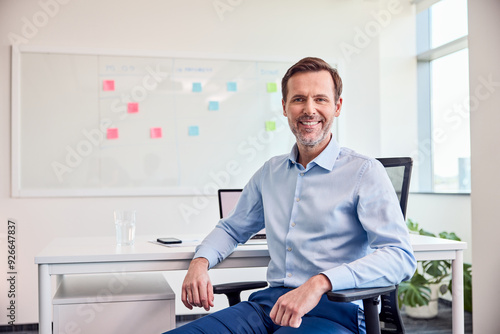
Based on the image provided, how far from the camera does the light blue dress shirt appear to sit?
1457mm

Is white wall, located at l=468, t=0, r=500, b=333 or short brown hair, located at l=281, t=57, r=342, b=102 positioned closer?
short brown hair, located at l=281, t=57, r=342, b=102

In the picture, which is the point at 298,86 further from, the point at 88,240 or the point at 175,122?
the point at 175,122

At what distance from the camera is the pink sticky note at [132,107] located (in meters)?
3.64

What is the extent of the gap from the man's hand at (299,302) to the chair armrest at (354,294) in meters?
0.05

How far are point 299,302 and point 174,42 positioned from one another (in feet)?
9.10

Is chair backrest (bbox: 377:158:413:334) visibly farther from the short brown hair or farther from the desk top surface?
the short brown hair

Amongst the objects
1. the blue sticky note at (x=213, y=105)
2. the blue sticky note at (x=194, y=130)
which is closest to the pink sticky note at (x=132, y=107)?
the blue sticky note at (x=194, y=130)

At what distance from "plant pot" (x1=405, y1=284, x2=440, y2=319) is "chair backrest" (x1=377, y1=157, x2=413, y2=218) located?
1913 millimetres

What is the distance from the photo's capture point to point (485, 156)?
102 inches

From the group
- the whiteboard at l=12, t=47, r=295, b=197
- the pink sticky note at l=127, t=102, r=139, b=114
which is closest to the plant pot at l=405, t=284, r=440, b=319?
the whiteboard at l=12, t=47, r=295, b=197

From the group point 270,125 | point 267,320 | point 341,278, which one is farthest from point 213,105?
point 341,278

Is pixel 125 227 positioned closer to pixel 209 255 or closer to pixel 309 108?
pixel 209 255

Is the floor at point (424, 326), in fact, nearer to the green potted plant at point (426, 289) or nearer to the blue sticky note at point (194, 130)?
the green potted plant at point (426, 289)

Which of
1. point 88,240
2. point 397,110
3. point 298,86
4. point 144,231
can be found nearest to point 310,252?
point 298,86
